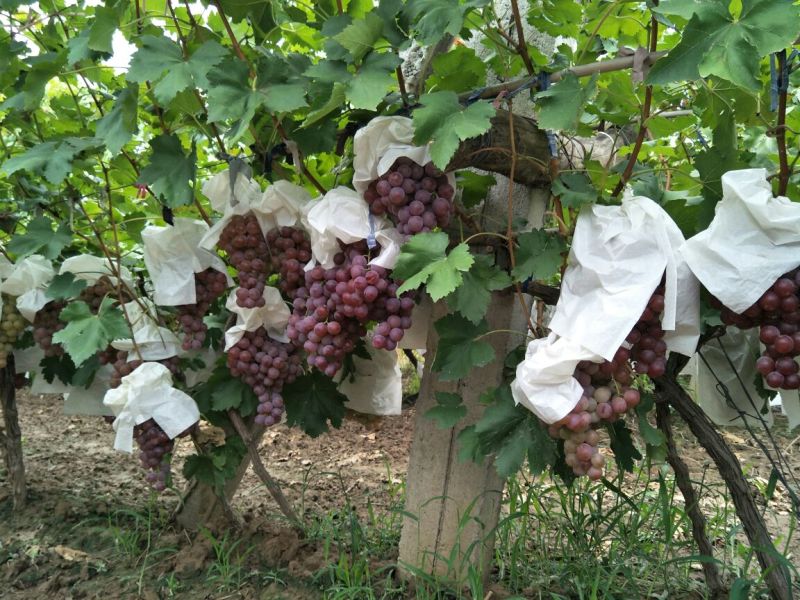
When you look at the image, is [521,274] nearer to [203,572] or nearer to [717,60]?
[717,60]

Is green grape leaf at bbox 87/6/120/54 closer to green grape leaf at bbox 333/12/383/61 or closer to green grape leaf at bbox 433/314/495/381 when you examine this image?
green grape leaf at bbox 333/12/383/61

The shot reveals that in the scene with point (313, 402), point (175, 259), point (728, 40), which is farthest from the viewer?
point (313, 402)

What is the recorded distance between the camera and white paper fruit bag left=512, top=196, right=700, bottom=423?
4.49 feet

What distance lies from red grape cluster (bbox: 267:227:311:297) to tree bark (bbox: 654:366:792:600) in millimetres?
1019

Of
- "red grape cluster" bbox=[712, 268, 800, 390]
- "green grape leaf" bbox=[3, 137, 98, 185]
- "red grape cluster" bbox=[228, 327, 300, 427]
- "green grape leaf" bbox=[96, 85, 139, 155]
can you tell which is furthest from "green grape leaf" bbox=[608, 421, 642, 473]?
"green grape leaf" bbox=[3, 137, 98, 185]

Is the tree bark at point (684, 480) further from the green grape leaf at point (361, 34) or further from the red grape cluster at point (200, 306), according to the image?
the red grape cluster at point (200, 306)

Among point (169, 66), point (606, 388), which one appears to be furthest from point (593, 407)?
point (169, 66)

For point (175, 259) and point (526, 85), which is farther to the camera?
point (175, 259)

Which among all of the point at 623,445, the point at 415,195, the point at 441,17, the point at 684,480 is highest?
the point at 441,17

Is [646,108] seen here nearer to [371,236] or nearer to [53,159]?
[371,236]

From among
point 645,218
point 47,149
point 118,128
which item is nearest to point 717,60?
point 645,218

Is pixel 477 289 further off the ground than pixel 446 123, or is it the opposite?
pixel 446 123

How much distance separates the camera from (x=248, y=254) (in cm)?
201

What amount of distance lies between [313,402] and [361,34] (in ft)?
4.03
